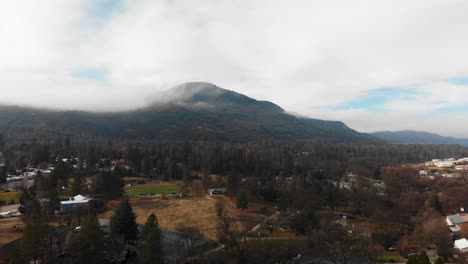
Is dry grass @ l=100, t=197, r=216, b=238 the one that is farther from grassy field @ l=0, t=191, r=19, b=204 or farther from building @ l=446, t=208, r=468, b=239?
building @ l=446, t=208, r=468, b=239

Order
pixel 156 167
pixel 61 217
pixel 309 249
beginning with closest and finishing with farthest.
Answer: pixel 309 249 < pixel 61 217 < pixel 156 167

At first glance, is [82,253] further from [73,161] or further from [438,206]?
[73,161]

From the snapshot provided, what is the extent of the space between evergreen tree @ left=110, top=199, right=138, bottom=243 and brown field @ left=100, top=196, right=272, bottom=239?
33.3 ft

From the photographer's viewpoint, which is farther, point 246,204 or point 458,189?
point 458,189

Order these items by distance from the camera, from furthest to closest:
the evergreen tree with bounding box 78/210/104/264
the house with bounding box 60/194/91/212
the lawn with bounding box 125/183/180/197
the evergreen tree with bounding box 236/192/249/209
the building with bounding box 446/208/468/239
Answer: the lawn with bounding box 125/183/180/197, the evergreen tree with bounding box 236/192/249/209, the house with bounding box 60/194/91/212, the building with bounding box 446/208/468/239, the evergreen tree with bounding box 78/210/104/264

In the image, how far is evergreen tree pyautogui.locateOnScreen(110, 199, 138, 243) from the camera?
1618 inches

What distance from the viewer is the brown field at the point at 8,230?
40194 millimetres

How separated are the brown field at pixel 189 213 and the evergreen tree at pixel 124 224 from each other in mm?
10140

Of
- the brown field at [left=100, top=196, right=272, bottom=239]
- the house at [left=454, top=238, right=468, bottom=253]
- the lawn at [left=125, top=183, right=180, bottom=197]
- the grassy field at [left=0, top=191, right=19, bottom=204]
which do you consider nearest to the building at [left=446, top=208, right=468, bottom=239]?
the house at [left=454, top=238, right=468, bottom=253]

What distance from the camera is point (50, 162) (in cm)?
10381

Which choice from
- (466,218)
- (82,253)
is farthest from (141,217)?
(466,218)

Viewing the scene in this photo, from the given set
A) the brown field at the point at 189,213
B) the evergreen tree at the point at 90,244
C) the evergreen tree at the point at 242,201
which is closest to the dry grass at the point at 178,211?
the brown field at the point at 189,213

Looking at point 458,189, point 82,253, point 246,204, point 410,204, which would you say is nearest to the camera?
point 82,253

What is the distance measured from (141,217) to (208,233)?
13230mm
